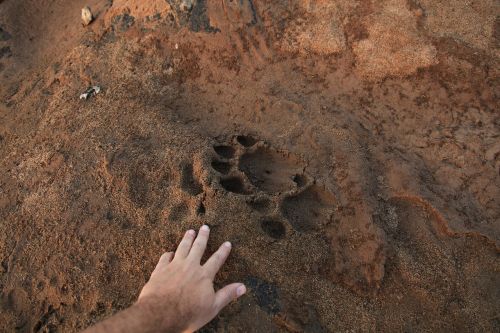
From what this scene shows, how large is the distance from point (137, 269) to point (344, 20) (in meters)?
2.37

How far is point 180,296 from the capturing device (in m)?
1.71

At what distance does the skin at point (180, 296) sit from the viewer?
5.29 feet

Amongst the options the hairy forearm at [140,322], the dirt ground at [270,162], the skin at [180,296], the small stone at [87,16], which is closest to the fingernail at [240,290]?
the skin at [180,296]

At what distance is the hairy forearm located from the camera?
1583 mm

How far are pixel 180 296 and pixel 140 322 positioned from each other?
19cm

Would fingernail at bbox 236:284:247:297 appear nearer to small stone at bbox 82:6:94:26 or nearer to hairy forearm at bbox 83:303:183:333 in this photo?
hairy forearm at bbox 83:303:183:333

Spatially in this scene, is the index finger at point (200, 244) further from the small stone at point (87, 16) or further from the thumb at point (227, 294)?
the small stone at point (87, 16)

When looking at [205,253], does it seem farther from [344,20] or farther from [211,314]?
[344,20]

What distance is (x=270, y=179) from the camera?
2479 mm

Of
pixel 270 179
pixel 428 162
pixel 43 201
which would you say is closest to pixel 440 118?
pixel 428 162

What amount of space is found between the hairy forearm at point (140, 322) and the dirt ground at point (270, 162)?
34 centimetres

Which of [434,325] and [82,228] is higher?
[82,228]

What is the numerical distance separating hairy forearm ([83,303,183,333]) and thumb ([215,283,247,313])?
20 centimetres

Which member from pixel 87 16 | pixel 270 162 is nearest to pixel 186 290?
pixel 270 162
